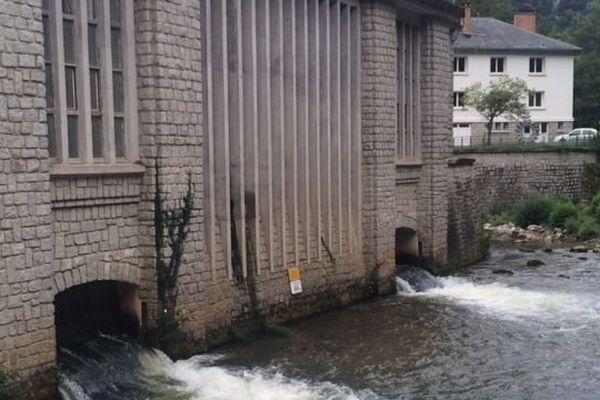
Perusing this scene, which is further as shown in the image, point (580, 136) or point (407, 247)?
point (580, 136)

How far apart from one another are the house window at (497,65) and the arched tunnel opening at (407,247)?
2952 centimetres

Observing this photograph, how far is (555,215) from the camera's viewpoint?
30.2 m

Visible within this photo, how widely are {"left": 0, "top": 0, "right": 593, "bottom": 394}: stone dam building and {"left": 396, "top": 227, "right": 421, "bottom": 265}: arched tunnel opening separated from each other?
2.4 inches

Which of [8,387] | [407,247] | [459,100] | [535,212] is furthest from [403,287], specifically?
[459,100]

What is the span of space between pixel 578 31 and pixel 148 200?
202 ft

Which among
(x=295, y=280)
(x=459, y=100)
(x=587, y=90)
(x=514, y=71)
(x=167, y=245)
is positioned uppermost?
(x=514, y=71)

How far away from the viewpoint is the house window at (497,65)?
4650 centimetres

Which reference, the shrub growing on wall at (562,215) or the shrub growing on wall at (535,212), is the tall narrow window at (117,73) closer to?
the shrub growing on wall at (562,215)

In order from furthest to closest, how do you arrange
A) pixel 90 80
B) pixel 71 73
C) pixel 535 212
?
pixel 535 212, pixel 90 80, pixel 71 73

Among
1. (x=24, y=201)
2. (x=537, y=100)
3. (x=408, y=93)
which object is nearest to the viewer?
(x=24, y=201)

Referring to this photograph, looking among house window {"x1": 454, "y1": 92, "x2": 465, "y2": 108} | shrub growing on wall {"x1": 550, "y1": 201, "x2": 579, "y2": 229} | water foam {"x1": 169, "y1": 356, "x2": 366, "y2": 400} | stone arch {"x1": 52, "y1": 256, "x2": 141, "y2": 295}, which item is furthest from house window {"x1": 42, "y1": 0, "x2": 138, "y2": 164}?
house window {"x1": 454, "y1": 92, "x2": 465, "y2": 108}

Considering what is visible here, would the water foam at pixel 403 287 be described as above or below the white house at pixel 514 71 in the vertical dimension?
below

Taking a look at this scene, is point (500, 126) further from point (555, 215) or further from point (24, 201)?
point (24, 201)

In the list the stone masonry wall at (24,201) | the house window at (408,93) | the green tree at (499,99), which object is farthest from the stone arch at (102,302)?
the green tree at (499,99)
